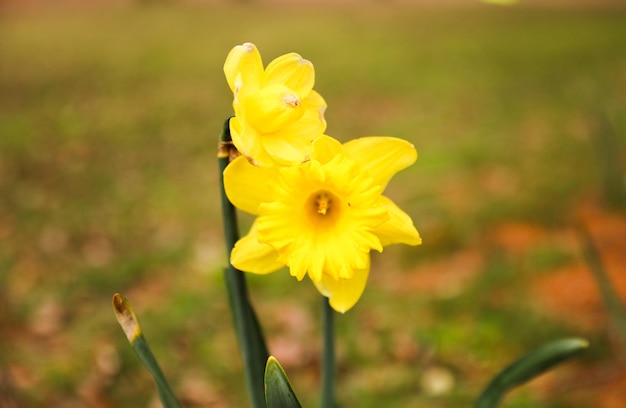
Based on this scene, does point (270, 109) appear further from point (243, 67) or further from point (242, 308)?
point (242, 308)

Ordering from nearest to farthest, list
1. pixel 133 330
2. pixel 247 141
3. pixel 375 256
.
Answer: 1. pixel 247 141
2. pixel 133 330
3. pixel 375 256

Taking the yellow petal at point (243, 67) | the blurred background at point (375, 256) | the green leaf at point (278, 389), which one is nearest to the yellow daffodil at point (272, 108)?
the yellow petal at point (243, 67)

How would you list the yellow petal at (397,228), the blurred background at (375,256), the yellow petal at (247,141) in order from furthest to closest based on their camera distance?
the blurred background at (375,256) < the yellow petal at (397,228) < the yellow petal at (247,141)

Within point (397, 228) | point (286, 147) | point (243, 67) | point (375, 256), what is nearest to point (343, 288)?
point (397, 228)

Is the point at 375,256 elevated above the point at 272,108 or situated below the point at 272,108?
below

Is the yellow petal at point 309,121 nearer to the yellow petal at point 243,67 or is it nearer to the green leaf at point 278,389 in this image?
the yellow petal at point 243,67

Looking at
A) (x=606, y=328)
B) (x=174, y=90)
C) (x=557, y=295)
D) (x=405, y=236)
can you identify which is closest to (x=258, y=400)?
(x=405, y=236)

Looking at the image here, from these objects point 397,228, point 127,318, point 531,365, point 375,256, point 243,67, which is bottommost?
point 375,256

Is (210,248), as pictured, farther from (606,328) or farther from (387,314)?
(606,328)
